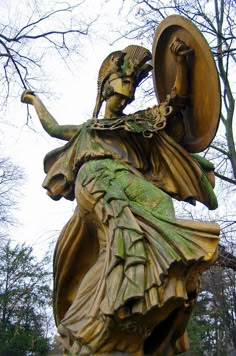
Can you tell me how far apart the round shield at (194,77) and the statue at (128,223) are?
0.27ft

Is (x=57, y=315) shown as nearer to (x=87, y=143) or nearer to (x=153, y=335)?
(x=153, y=335)

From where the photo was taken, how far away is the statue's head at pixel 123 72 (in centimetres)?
442

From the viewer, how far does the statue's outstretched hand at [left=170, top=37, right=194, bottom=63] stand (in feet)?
13.3

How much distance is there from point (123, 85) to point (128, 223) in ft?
5.09

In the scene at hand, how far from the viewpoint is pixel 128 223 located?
3.32 m

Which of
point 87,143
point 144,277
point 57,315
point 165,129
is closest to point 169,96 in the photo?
point 165,129

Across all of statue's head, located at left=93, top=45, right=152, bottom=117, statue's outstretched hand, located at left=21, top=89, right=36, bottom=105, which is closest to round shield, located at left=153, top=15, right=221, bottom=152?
statue's head, located at left=93, top=45, right=152, bottom=117

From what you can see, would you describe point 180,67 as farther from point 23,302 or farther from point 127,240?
point 23,302

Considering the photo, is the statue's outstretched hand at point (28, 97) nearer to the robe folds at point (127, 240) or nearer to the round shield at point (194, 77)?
the robe folds at point (127, 240)

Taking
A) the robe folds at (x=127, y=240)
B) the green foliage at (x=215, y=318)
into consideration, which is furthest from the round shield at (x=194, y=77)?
the green foliage at (x=215, y=318)

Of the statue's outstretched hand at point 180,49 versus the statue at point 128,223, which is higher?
the statue's outstretched hand at point 180,49

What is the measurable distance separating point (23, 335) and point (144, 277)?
740 inches

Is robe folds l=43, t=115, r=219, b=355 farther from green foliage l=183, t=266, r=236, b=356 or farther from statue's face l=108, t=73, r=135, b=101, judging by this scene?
green foliage l=183, t=266, r=236, b=356

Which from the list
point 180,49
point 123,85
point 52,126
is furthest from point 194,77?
point 52,126
